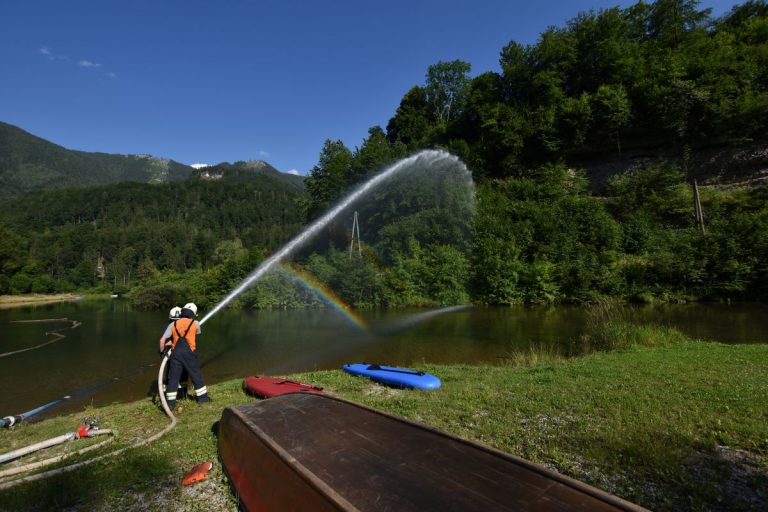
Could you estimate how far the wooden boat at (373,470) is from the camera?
2.91m

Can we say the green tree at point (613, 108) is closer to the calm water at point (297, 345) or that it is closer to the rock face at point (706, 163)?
the rock face at point (706, 163)

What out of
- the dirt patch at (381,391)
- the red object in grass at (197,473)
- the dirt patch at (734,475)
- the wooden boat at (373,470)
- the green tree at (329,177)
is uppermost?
the green tree at (329,177)

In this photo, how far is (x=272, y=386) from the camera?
10.1 m

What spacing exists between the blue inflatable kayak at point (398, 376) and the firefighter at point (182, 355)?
4.44m

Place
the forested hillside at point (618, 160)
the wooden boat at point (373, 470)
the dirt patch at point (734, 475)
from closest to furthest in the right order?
the wooden boat at point (373, 470) < the dirt patch at point (734, 475) < the forested hillside at point (618, 160)

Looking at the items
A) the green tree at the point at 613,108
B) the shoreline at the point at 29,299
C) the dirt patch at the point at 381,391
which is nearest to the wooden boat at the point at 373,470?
the dirt patch at the point at 381,391

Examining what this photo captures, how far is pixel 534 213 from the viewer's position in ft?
133

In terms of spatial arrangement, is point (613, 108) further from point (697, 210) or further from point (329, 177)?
point (329, 177)

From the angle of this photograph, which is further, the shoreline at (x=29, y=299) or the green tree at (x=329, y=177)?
the shoreline at (x=29, y=299)

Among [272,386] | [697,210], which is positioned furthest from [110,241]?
[697,210]

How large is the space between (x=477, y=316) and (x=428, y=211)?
53.8 feet

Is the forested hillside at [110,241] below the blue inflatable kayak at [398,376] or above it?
above

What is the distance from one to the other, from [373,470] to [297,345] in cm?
1924

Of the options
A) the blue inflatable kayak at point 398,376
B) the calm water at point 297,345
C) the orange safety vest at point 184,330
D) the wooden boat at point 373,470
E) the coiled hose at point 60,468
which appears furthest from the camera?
the calm water at point 297,345
